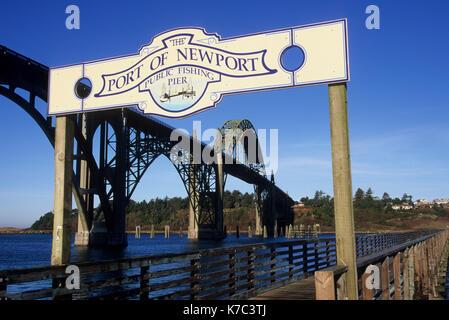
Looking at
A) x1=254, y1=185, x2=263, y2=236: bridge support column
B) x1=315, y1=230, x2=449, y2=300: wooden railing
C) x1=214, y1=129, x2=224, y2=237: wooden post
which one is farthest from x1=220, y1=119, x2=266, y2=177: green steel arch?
x1=315, y1=230, x2=449, y2=300: wooden railing

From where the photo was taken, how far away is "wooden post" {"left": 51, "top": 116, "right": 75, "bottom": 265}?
7.44 metres

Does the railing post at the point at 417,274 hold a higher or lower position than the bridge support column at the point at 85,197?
lower

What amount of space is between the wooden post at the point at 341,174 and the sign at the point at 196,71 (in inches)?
14.3

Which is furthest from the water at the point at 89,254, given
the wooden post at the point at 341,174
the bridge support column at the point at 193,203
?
the bridge support column at the point at 193,203

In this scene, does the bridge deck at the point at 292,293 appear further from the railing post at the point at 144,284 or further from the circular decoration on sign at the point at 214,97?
the circular decoration on sign at the point at 214,97

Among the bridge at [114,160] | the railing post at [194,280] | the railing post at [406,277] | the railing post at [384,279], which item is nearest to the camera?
the railing post at [384,279]

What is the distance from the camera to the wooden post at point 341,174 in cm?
629

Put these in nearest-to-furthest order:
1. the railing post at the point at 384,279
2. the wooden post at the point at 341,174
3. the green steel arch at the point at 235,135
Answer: the wooden post at the point at 341,174 < the railing post at the point at 384,279 < the green steel arch at the point at 235,135

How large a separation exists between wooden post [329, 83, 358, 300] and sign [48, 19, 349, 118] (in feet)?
1.19

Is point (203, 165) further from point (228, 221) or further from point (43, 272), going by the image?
point (228, 221)

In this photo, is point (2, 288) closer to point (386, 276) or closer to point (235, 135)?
point (386, 276)

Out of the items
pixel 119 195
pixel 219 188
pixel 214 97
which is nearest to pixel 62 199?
pixel 214 97

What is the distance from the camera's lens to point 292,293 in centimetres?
937
